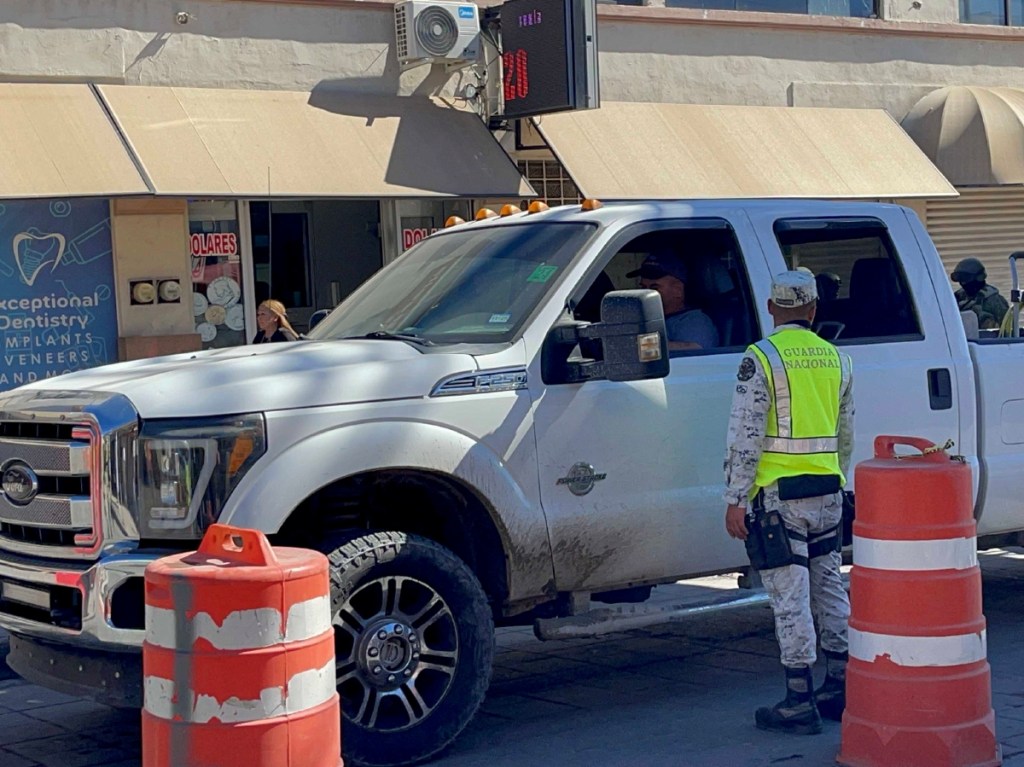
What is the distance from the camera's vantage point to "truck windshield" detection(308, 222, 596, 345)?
6.21m

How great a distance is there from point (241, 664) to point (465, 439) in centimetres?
183

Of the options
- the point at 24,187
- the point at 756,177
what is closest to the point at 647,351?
the point at 24,187

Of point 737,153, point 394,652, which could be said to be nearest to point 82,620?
point 394,652

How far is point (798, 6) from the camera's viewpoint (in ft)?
56.5


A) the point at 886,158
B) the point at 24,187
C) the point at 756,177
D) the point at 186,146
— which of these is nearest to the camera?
the point at 24,187

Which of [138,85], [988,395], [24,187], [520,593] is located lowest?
[520,593]

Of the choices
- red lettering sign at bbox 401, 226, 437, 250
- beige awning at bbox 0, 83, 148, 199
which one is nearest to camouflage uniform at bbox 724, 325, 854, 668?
beige awning at bbox 0, 83, 148, 199

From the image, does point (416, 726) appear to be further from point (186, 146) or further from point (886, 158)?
point (886, 158)

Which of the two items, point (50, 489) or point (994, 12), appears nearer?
point (50, 489)

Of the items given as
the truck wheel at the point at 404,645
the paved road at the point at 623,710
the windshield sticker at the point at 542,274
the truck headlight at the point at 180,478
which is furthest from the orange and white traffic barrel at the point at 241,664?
the windshield sticker at the point at 542,274

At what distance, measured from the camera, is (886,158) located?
16.8 meters

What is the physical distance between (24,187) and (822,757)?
7.99 meters

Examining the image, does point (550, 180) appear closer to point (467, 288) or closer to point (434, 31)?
point (434, 31)

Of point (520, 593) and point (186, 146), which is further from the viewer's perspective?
point (186, 146)
